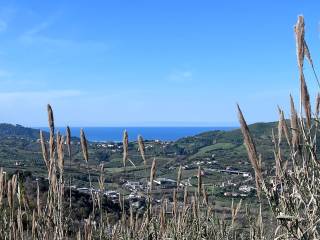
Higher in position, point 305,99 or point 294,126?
point 305,99

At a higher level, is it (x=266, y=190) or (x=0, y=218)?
(x=266, y=190)

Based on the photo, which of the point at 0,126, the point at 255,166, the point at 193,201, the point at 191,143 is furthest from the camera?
the point at 0,126

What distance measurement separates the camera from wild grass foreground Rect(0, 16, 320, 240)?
6.32 ft

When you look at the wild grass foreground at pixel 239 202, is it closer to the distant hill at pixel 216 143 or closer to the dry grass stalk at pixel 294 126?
the dry grass stalk at pixel 294 126

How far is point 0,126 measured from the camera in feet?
597

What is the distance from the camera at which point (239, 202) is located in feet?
13.7

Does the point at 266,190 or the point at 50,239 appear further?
the point at 50,239

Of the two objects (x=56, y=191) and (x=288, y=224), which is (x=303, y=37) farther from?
(x=56, y=191)

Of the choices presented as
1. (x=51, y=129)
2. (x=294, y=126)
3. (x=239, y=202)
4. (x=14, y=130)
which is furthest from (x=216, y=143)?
(x=14, y=130)

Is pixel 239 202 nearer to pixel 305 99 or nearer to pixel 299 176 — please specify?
pixel 299 176

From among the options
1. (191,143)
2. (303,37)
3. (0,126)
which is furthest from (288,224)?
(0,126)

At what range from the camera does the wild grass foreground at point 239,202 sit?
75.8 inches

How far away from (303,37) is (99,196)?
2.78 meters

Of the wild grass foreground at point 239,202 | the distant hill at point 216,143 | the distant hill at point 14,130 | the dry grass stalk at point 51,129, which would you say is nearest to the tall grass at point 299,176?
the wild grass foreground at point 239,202
